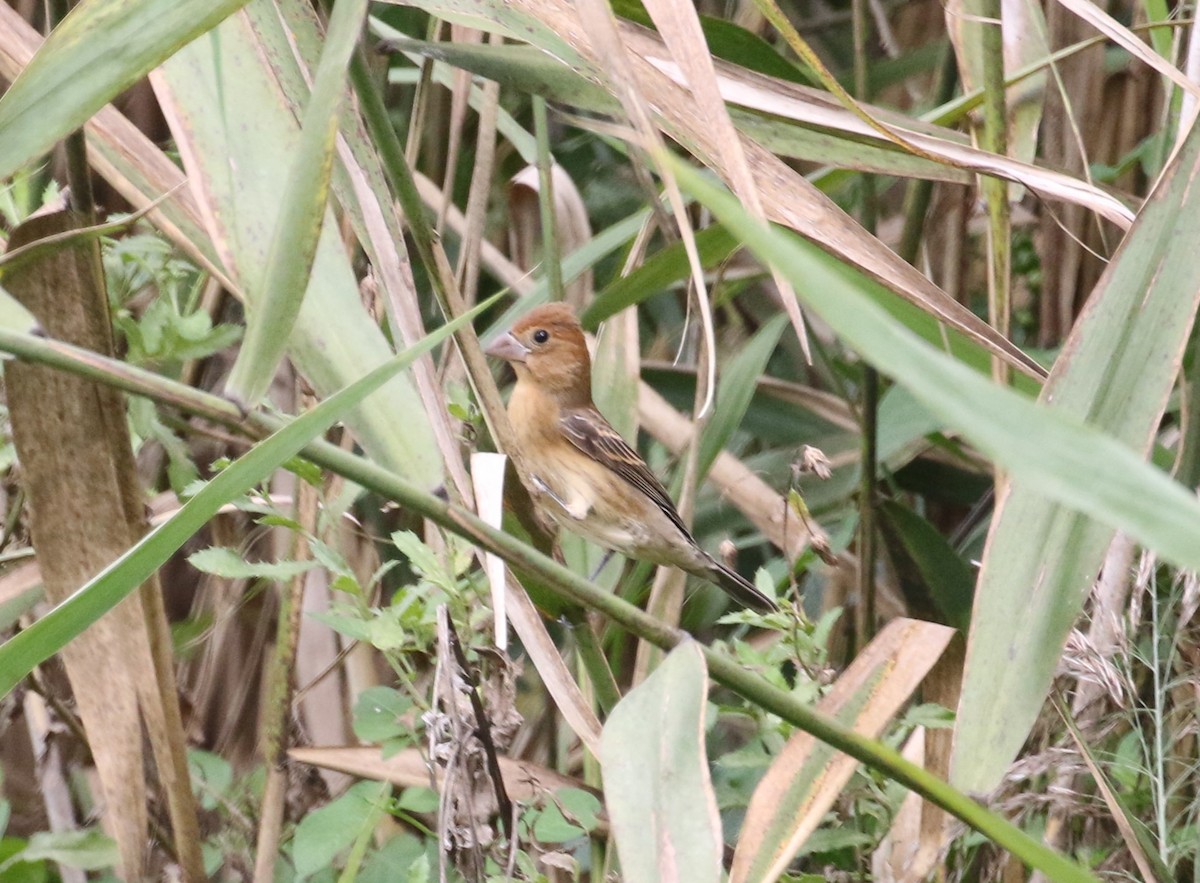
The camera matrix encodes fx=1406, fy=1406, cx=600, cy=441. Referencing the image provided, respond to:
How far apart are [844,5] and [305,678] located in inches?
89.8

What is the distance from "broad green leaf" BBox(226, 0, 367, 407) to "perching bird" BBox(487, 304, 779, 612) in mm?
1199

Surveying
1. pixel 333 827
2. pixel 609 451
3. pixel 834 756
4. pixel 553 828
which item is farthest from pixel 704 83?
pixel 609 451

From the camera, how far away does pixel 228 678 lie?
2.71 metres

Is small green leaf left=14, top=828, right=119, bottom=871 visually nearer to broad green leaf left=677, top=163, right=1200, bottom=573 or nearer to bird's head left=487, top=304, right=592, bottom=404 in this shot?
bird's head left=487, top=304, right=592, bottom=404

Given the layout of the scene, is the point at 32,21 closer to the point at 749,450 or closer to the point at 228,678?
the point at 228,678

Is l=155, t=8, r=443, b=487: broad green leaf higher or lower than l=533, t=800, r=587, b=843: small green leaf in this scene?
higher

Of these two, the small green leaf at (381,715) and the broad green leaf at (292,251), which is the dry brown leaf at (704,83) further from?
the small green leaf at (381,715)

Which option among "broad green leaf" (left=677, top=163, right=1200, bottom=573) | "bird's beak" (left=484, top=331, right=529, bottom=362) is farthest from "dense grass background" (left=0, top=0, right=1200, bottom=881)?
"bird's beak" (left=484, top=331, right=529, bottom=362)

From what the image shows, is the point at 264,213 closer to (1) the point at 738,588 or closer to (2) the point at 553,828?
(2) the point at 553,828

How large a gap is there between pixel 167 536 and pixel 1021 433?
686mm

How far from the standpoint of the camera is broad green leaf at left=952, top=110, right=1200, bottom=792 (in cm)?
126

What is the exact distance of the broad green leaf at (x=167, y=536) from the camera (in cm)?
113

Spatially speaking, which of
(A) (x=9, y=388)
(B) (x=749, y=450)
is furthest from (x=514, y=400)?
(A) (x=9, y=388)

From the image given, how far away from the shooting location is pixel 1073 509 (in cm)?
113
